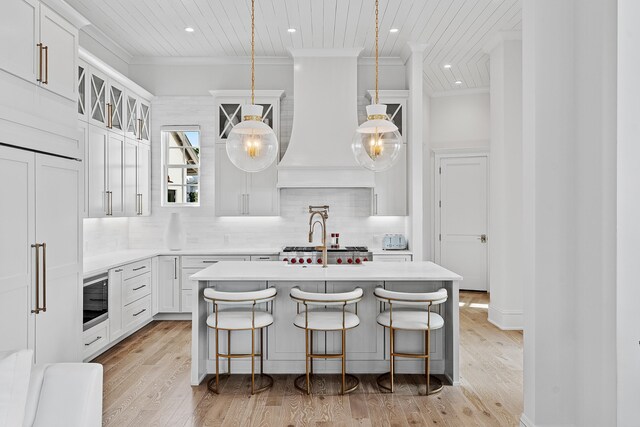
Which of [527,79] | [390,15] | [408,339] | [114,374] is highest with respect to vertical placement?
[390,15]

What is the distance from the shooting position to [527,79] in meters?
2.59

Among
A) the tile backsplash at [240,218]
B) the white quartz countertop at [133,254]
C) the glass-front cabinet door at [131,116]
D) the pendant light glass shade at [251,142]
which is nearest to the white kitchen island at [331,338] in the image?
the pendant light glass shade at [251,142]

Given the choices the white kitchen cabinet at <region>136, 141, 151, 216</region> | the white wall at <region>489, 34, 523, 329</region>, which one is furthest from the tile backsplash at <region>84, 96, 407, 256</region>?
the white wall at <region>489, 34, 523, 329</region>

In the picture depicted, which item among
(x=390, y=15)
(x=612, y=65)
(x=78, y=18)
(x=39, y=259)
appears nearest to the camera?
(x=612, y=65)

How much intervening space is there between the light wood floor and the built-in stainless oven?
0.42m

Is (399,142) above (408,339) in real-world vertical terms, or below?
above

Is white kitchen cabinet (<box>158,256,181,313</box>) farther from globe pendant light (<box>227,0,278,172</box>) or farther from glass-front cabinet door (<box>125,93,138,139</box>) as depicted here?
globe pendant light (<box>227,0,278,172</box>)

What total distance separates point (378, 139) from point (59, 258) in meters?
2.39

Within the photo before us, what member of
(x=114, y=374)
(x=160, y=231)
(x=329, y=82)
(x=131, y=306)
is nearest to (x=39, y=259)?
(x=114, y=374)

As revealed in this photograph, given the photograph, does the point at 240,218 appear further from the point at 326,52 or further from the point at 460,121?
the point at 460,121

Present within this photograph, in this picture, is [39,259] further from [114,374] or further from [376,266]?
[376,266]

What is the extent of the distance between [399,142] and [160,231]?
3819mm

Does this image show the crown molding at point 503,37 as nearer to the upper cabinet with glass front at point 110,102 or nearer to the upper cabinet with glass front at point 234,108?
the upper cabinet with glass front at point 234,108

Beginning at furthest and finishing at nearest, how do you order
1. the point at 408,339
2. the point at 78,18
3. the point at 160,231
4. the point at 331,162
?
the point at 160,231
the point at 331,162
the point at 408,339
the point at 78,18
